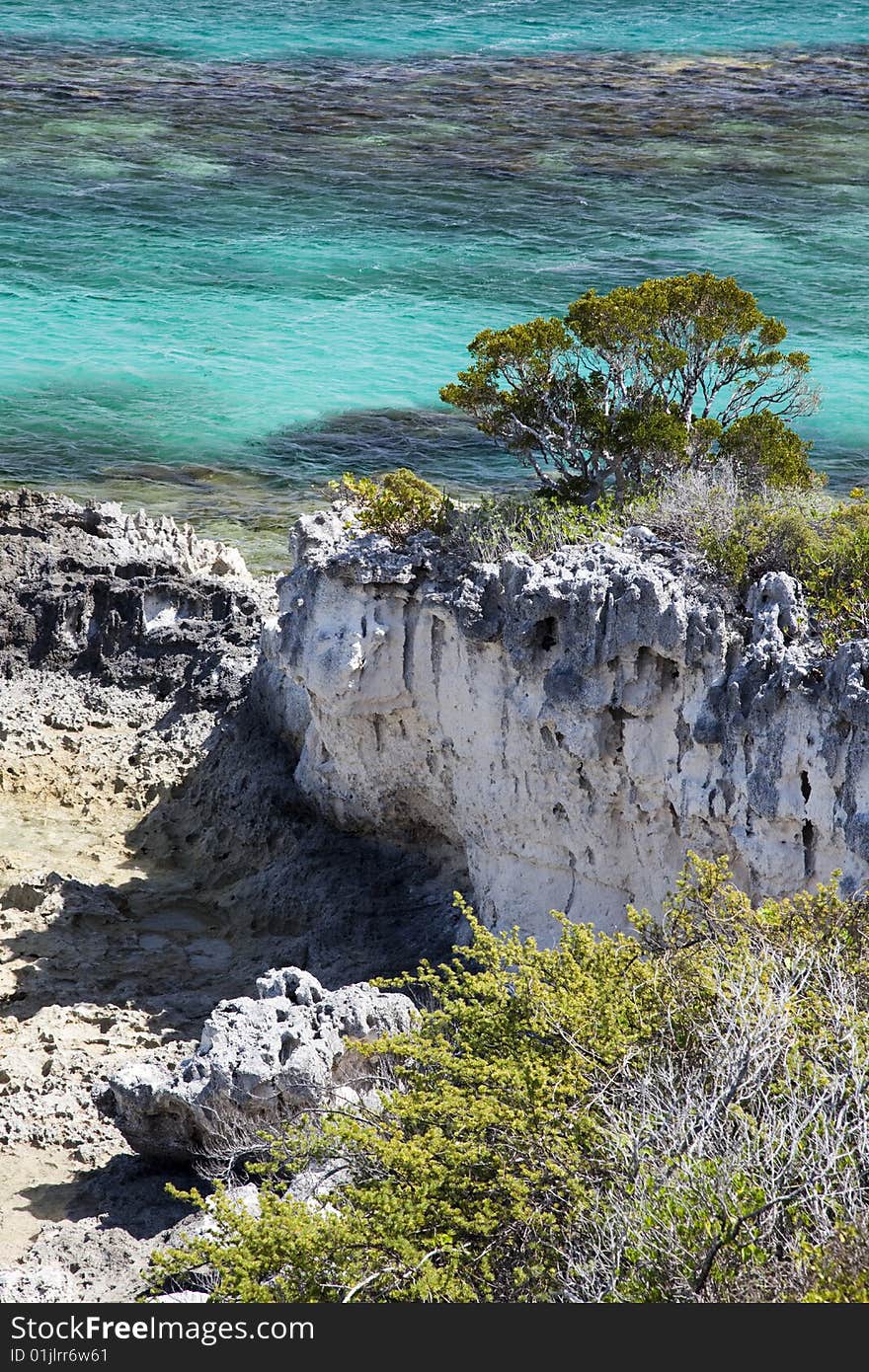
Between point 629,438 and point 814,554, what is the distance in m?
3.68

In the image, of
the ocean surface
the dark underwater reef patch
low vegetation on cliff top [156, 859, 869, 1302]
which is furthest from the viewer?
the dark underwater reef patch

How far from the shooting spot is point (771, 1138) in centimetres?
1024

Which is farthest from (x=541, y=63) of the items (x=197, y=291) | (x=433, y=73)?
(x=197, y=291)

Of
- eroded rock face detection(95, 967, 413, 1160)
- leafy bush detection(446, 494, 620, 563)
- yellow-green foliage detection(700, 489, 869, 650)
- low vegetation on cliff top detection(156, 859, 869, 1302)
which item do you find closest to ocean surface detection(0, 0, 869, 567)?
→ leafy bush detection(446, 494, 620, 563)

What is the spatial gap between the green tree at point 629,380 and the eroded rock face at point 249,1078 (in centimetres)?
728

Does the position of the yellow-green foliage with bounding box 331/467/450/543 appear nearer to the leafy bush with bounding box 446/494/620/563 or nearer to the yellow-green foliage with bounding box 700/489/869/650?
the leafy bush with bounding box 446/494/620/563

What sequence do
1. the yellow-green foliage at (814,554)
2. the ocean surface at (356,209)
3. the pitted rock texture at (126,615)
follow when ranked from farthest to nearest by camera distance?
1. the ocean surface at (356,209)
2. the pitted rock texture at (126,615)
3. the yellow-green foliage at (814,554)

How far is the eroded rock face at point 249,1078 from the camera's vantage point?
15.5 metres

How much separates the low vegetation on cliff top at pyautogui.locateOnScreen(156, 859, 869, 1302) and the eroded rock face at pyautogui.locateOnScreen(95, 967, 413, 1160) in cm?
174

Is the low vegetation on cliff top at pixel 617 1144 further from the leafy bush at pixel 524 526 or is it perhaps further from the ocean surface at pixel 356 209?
the ocean surface at pixel 356 209

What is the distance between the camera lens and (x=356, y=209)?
179ft

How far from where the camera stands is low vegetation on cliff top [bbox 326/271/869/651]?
18.0 metres

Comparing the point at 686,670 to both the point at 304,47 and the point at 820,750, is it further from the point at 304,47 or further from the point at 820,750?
the point at 304,47

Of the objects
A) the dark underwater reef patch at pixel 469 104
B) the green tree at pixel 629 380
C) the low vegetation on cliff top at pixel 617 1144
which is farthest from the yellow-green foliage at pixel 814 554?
the dark underwater reef patch at pixel 469 104
